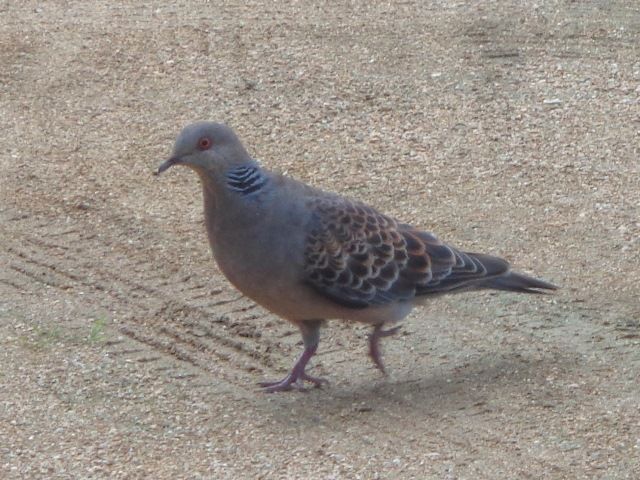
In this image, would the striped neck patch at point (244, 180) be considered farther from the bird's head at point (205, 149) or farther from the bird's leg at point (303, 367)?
the bird's leg at point (303, 367)

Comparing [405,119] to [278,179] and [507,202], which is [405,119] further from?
[278,179]

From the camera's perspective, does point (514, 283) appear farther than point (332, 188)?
No

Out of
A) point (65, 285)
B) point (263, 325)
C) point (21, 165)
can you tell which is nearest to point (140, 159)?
point (21, 165)

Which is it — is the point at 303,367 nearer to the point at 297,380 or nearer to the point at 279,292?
the point at 297,380

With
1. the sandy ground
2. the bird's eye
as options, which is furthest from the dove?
the sandy ground

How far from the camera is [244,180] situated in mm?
5477

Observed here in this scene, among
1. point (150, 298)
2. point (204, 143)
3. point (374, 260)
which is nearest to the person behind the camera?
point (204, 143)

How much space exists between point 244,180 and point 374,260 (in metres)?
0.68

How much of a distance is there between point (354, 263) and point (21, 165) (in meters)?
2.89

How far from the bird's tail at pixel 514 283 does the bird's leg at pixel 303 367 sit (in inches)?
31.5

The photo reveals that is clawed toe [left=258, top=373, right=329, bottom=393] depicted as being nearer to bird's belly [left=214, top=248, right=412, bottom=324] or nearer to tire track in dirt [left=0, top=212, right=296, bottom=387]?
tire track in dirt [left=0, top=212, right=296, bottom=387]

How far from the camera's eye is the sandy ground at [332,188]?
5.17 metres

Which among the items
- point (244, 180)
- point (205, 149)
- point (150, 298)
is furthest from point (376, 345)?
point (150, 298)

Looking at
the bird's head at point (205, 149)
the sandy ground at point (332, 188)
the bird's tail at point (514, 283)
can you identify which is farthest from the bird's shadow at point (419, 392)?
the bird's head at point (205, 149)
